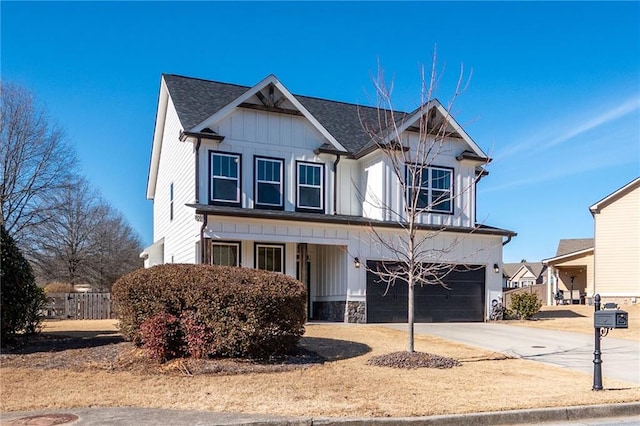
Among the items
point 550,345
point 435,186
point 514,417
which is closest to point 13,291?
point 514,417

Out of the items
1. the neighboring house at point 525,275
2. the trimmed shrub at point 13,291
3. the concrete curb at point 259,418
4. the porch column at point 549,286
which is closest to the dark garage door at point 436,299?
the trimmed shrub at point 13,291


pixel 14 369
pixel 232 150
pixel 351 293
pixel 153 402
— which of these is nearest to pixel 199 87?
pixel 232 150

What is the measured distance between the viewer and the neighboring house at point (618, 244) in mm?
29641

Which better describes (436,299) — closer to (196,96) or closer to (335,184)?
(335,184)

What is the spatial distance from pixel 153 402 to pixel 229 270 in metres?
3.69

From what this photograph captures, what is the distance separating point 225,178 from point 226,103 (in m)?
3.31

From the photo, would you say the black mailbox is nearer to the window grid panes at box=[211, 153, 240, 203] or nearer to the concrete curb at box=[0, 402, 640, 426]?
the concrete curb at box=[0, 402, 640, 426]

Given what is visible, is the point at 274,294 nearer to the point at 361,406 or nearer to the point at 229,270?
the point at 229,270

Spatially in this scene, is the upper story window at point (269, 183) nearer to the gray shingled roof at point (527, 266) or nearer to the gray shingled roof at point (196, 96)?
the gray shingled roof at point (196, 96)

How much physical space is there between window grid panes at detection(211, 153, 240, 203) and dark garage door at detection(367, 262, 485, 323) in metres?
5.23

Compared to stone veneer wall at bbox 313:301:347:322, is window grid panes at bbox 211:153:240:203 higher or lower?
higher

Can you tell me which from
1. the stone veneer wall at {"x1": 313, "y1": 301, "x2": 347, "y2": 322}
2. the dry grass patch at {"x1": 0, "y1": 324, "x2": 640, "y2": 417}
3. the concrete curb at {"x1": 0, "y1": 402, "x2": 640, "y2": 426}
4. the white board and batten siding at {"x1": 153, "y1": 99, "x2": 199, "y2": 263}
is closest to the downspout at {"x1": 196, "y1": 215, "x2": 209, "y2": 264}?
the white board and batten siding at {"x1": 153, "y1": 99, "x2": 199, "y2": 263}

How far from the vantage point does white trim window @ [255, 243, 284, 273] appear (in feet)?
61.0

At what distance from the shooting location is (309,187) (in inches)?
772
